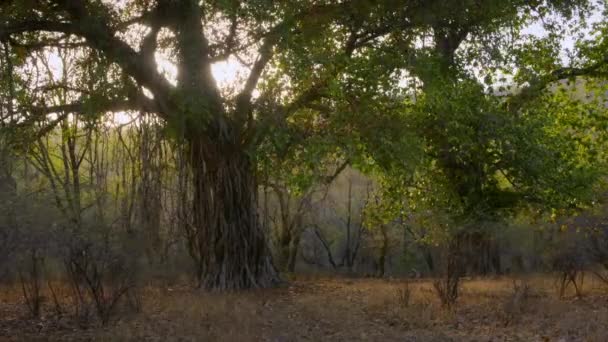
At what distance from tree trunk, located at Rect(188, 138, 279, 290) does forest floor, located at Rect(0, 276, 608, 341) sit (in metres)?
0.98

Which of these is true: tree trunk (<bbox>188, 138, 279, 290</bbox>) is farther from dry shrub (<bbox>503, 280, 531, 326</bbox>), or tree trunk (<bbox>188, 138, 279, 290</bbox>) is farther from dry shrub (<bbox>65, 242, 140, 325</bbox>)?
dry shrub (<bbox>503, 280, 531, 326</bbox>)

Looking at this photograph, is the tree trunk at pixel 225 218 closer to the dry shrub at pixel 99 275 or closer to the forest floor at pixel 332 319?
the forest floor at pixel 332 319

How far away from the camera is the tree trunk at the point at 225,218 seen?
54.0 ft

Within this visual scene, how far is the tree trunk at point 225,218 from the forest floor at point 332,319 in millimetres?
979

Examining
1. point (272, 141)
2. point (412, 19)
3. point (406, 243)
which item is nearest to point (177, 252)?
point (406, 243)

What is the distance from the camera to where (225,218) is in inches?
653

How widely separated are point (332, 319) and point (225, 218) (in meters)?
4.86

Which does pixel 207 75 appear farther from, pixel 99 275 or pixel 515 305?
pixel 515 305

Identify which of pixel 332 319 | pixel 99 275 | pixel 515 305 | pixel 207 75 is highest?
pixel 207 75

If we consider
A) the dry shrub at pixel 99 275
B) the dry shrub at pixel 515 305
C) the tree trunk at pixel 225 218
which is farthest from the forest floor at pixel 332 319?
the tree trunk at pixel 225 218

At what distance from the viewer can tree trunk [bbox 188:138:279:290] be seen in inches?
648

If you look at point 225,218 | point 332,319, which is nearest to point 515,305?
point 332,319

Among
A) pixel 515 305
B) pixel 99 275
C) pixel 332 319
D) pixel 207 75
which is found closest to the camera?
pixel 99 275

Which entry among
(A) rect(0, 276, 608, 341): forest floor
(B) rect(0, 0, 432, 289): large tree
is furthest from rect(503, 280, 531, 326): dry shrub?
(B) rect(0, 0, 432, 289): large tree
